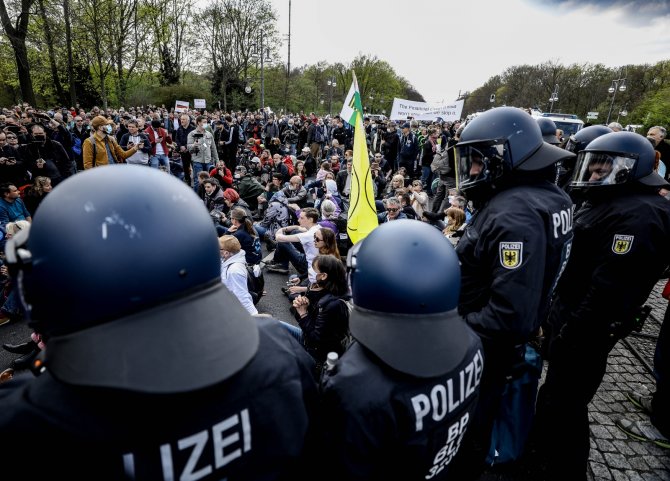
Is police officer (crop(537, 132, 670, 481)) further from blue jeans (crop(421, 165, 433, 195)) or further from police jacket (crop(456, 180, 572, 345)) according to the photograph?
blue jeans (crop(421, 165, 433, 195))

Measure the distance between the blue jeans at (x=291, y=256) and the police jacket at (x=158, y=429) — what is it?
17.3ft

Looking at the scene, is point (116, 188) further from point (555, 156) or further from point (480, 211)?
point (555, 156)

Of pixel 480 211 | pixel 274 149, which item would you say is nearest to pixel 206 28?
pixel 274 149

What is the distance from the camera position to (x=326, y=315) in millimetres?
3502

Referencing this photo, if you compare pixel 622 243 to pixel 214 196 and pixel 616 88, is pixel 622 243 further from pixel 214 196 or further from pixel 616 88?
pixel 616 88

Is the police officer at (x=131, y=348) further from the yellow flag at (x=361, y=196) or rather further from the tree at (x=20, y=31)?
the tree at (x=20, y=31)

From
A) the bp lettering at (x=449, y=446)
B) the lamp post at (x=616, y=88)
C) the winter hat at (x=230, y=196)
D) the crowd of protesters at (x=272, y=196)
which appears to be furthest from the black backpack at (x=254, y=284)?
the lamp post at (x=616, y=88)

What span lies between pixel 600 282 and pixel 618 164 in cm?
90

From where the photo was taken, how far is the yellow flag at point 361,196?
4281 mm

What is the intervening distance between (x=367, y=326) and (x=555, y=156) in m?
1.69

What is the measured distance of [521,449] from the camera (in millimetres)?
2555

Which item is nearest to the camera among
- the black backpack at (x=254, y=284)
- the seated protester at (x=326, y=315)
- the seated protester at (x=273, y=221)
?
the seated protester at (x=326, y=315)

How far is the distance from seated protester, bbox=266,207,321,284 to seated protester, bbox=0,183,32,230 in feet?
12.2

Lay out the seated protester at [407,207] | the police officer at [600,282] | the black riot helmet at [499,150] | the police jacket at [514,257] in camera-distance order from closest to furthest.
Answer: the police jacket at [514,257], the black riot helmet at [499,150], the police officer at [600,282], the seated protester at [407,207]
